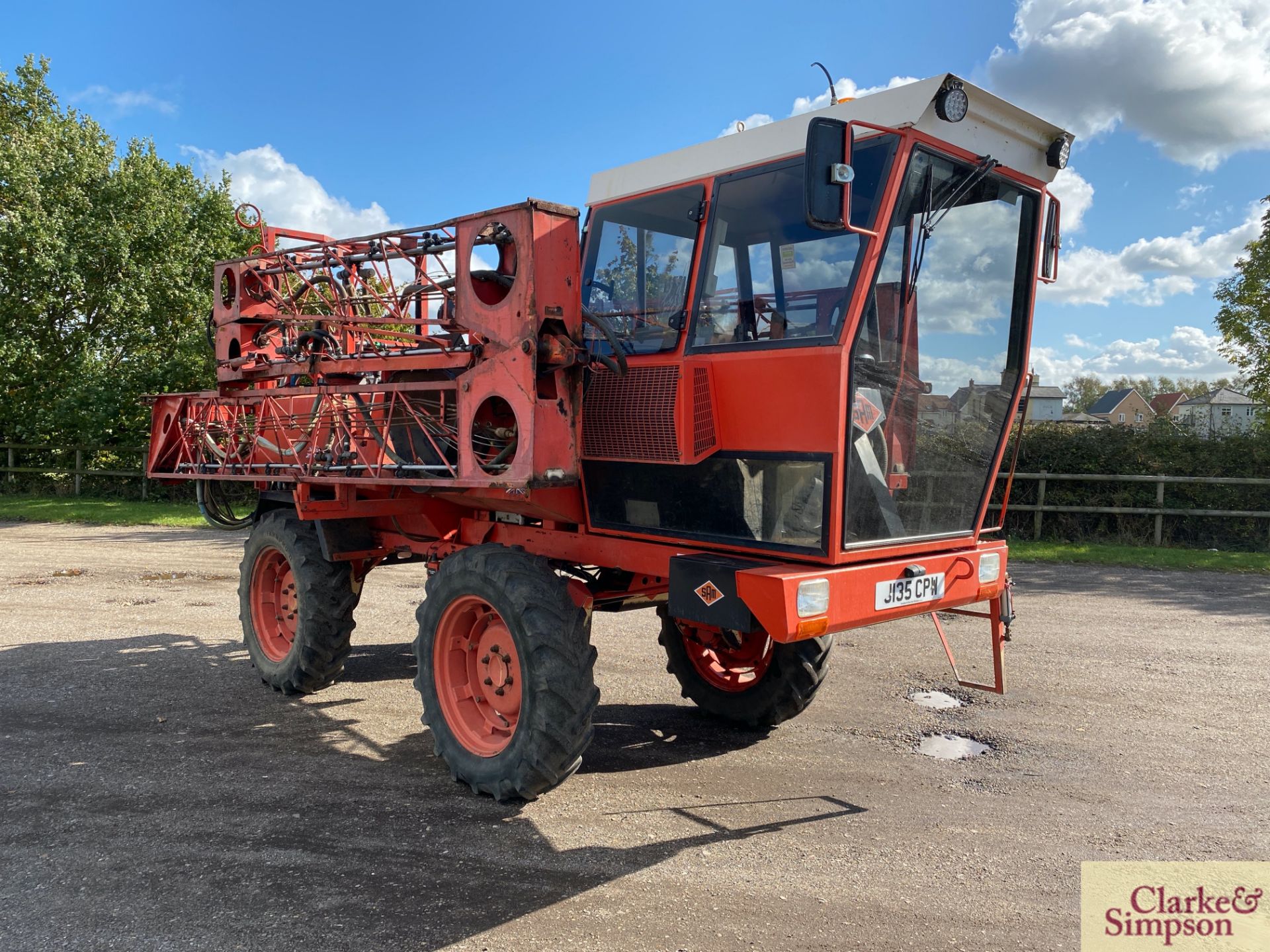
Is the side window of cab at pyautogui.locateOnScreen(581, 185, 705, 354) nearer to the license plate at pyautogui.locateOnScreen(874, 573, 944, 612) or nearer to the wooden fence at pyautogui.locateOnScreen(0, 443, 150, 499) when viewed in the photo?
the license plate at pyautogui.locateOnScreen(874, 573, 944, 612)

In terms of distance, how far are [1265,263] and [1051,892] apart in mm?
17552

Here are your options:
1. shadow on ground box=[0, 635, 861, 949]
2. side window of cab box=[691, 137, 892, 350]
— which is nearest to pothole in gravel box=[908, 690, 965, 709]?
shadow on ground box=[0, 635, 861, 949]

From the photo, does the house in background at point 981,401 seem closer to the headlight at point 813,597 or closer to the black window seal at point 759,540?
the black window seal at point 759,540

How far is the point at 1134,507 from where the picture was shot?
45.6 ft

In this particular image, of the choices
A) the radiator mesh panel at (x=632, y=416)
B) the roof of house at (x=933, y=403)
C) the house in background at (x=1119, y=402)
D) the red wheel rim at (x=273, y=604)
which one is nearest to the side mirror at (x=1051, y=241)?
the roof of house at (x=933, y=403)

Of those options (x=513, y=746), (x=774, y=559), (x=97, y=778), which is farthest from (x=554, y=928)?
(x=97, y=778)

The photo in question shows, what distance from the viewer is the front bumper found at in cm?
356

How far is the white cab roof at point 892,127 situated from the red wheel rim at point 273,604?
354 centimetres

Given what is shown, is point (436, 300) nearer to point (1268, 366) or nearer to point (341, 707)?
point (341, 707)

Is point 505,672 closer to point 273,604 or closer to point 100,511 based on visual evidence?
point 273,604

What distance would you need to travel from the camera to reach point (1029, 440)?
14602 millimetres

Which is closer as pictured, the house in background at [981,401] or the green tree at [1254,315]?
the house in background at [981,401]

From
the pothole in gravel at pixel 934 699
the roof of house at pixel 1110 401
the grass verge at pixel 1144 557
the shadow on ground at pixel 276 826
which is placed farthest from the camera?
the roof of house at pixel 1110 401

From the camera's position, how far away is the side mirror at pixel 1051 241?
4.68 m
